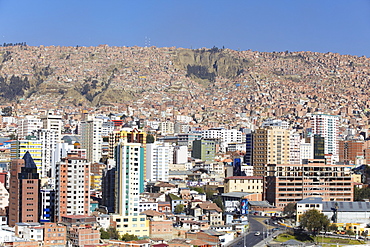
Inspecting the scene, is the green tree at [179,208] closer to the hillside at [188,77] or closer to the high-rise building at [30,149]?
the high-rise building at [30,149]

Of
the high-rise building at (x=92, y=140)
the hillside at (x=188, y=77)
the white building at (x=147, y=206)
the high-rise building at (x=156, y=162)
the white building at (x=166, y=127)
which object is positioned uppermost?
the hillside at (x=188, y=77)

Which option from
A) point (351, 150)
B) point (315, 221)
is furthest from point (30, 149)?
point (351, 150)

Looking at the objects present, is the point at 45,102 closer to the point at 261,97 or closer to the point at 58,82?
the point at 58,82

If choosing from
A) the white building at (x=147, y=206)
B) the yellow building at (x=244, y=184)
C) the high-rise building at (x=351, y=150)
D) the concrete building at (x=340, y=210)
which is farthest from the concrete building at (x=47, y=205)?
the high-rise building at (x=351, y=150)

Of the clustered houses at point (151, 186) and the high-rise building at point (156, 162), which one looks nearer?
the clustered houses at point (151, 186)

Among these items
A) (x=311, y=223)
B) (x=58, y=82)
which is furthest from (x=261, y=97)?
(x=311, y=223)

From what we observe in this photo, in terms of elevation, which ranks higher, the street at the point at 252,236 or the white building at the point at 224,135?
the white building at the point at 224,135
